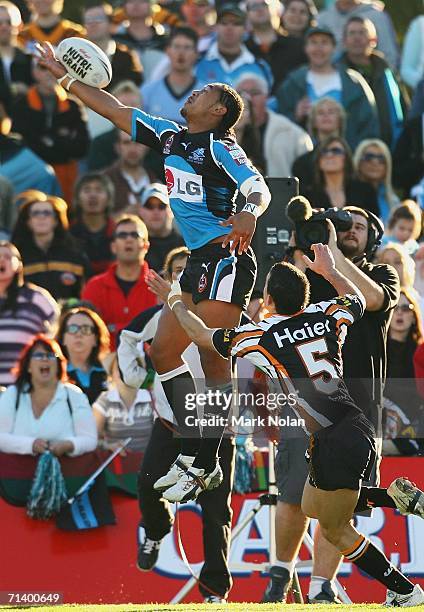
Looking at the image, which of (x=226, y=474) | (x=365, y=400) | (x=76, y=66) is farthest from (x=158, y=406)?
(x=76, y=66)

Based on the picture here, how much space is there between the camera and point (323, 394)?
8742 millimetres

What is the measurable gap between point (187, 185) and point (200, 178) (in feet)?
0.30

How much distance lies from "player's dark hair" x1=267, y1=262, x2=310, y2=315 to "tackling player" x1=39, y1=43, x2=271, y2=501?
27 cm

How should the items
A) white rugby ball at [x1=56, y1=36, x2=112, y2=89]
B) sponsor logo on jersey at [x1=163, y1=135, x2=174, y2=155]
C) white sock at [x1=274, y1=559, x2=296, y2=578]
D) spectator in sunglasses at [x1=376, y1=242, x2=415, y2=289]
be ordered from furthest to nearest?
spectator in sunglasses at [x1=376, y1=242, x2=415, y2=289]
white sock at [x1=274, y1=559, x2=296, y2=578]
white rugby ball at [x1=56, y1=36, x2=112, y2=89]
sponsor logo on jersey at [x1=163, y1=135, x2=174, y2=155]

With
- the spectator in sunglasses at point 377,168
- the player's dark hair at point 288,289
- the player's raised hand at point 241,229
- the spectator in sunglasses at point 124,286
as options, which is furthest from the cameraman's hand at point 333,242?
the spectator in sunglasses at point 377,168

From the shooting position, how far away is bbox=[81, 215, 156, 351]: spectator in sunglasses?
42.5 ft

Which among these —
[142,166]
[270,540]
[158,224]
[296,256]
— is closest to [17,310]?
[158,224]

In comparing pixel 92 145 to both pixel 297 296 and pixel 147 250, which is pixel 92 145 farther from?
pixel 297 296

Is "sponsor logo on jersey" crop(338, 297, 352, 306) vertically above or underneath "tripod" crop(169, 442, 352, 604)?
above

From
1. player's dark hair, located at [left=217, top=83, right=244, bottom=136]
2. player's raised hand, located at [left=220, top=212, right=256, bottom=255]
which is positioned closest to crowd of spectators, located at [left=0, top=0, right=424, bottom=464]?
player's dark hair, located at [left=217, top=83, right=244, bottom=136]

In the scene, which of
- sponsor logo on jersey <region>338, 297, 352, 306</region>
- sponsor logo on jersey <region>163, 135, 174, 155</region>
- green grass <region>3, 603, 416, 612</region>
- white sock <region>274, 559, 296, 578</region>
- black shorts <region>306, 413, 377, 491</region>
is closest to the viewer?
green grass <region>3, 603, 416, 612</region>

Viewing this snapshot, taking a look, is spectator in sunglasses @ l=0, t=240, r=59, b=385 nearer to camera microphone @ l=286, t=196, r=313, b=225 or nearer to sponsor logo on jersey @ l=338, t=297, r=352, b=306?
camera microphone @ l=286, t=196, r=313, b=225

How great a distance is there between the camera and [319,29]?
15891 millimetres

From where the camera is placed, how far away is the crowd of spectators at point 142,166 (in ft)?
38.3
